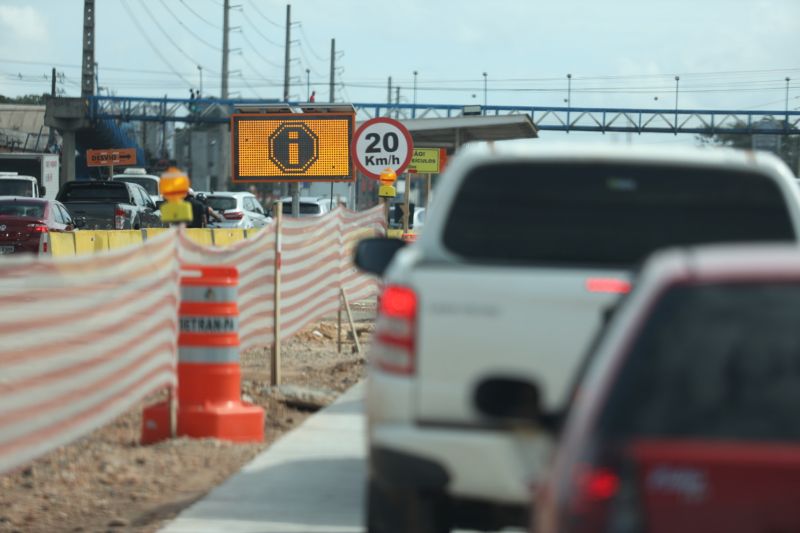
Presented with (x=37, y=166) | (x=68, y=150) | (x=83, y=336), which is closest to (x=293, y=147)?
(x=83, y=336)

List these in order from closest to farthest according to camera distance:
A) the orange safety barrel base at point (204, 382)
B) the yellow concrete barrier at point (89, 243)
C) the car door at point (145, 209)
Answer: the orange safety barrel base at point (204, 382), the yellow concrete barrier at point (89, 243), the car door at point (145, 209)

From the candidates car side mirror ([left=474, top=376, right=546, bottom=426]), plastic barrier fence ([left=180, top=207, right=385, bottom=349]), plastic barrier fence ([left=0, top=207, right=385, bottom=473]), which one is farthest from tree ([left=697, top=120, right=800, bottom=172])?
car side mirror ([left=474, top=376, right=546, bottom=426])

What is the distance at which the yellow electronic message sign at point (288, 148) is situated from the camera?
1834 centimetres

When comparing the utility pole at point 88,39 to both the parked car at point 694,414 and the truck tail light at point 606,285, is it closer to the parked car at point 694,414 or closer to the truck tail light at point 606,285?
the truck tail light at point 606,285

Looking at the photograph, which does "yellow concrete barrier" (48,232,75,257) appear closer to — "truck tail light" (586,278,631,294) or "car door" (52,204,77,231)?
"car door" (52,204,77,231)

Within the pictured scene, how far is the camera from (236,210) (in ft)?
137

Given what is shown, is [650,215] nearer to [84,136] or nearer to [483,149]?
[483,149]

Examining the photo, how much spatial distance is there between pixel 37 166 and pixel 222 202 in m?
16.6

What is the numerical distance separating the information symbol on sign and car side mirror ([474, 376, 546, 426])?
1470 centimetres

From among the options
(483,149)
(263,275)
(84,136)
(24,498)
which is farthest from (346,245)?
(84,136)

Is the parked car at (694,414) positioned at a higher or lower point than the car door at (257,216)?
higher

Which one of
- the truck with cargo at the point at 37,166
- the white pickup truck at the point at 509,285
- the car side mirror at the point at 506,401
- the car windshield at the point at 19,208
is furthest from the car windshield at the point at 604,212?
the truck with cargo at the point at 37,166

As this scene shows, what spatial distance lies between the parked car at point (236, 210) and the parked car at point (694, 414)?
36.1 metres

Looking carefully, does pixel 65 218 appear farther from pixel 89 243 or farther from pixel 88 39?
pixel 88 39
